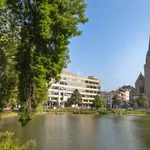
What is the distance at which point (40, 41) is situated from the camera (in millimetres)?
18391

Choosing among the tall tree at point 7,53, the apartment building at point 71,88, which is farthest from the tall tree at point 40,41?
the apartment building at point 71,88

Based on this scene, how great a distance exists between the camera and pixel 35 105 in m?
19.3

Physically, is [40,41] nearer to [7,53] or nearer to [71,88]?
[7,53]

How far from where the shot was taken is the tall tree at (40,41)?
17703mm

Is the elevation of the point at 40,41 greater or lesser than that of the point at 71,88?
lesser

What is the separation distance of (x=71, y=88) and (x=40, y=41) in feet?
514

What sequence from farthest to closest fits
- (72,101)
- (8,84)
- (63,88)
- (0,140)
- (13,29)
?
Result: (63,88) → (72,101) → (8,84) → (13,29) → (0,140)

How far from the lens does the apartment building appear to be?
168 metres

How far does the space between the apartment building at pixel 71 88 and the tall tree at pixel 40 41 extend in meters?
143

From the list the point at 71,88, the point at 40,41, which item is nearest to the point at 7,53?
the point at 40,41

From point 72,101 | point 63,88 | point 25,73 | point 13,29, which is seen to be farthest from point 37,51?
point 63,88

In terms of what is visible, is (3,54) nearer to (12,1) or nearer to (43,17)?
(12,1)

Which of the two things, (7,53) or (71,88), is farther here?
(71,88)

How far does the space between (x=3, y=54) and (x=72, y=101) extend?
12452cm
